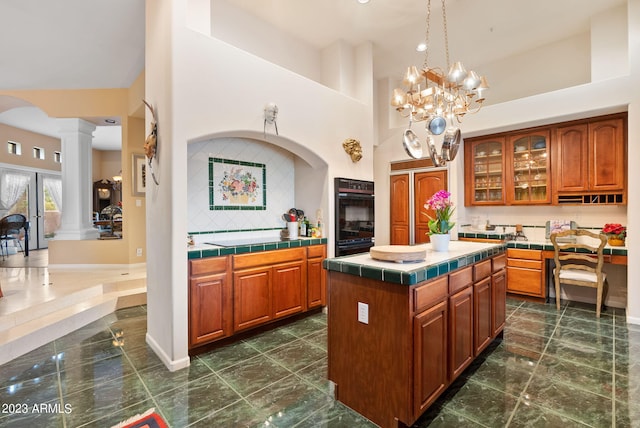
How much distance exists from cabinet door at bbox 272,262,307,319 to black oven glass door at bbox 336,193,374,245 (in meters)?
0.73

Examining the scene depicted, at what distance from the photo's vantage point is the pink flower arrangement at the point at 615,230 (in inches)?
150

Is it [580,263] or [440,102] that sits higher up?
[440,102]

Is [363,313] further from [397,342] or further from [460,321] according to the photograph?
[460,321]

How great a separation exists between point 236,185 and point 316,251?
1.27 metres

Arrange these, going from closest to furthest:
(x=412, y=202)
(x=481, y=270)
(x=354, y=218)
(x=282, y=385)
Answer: (x=282, y=385) < (x=481, y=270) < (x=354, y=218) < (x=412, y=202)

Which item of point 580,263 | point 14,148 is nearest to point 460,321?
point 580,263

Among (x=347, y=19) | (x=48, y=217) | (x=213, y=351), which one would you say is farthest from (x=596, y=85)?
(x=48, y=217)

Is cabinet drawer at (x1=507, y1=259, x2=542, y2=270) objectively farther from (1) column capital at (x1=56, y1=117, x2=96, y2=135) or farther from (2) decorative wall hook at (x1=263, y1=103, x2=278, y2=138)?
(1) column capital at (x1=56, y1=117, x2=96, y2=135)

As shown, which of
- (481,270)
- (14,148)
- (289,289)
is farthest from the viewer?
(14,148)

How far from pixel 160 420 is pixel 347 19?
4609 mm

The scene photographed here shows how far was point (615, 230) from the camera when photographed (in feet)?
12.6

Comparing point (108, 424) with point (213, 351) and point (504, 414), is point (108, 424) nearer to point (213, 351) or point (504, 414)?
point (213, 351)

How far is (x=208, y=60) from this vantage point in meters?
2.78

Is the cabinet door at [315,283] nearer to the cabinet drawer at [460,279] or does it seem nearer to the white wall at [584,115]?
the cabinet drawer at [460,279]
